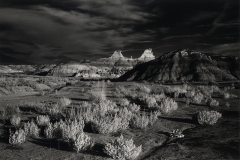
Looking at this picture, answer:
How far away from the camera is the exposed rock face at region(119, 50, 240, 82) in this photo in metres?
55.8

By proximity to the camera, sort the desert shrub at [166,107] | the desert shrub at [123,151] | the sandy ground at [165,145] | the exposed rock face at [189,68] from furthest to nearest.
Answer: the exposed rock face at [189,68] < the desert shrub at [166,107] < the sandy ground at [165,145] < the desert shrub at [123,151]

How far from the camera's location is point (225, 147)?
6512mm

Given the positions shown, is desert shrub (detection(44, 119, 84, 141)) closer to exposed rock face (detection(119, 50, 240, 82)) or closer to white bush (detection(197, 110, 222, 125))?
white bush (detection(197, 110, 222, 125))

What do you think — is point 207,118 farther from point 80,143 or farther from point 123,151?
point 80,143

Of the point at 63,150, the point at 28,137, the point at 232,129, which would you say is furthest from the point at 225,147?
the point at 28,137

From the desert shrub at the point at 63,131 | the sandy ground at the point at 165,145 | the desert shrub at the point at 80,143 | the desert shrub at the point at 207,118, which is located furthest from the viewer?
the desert shrub at the point at 207,118

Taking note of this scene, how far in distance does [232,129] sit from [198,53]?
67778mm

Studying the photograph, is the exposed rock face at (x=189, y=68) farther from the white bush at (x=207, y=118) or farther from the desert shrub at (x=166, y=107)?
the white bush at (x=207, y=118)

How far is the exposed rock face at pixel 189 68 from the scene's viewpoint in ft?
183

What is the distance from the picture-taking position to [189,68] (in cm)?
6197

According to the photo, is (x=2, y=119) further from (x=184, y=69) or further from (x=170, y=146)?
(x=184, y=69)

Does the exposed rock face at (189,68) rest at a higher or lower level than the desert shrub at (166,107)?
higher

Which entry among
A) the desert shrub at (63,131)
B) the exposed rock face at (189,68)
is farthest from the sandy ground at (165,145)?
the exposed rock face at (189,68)

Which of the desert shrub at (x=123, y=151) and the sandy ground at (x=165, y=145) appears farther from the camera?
the sandy ground at (x=165, y=145)
